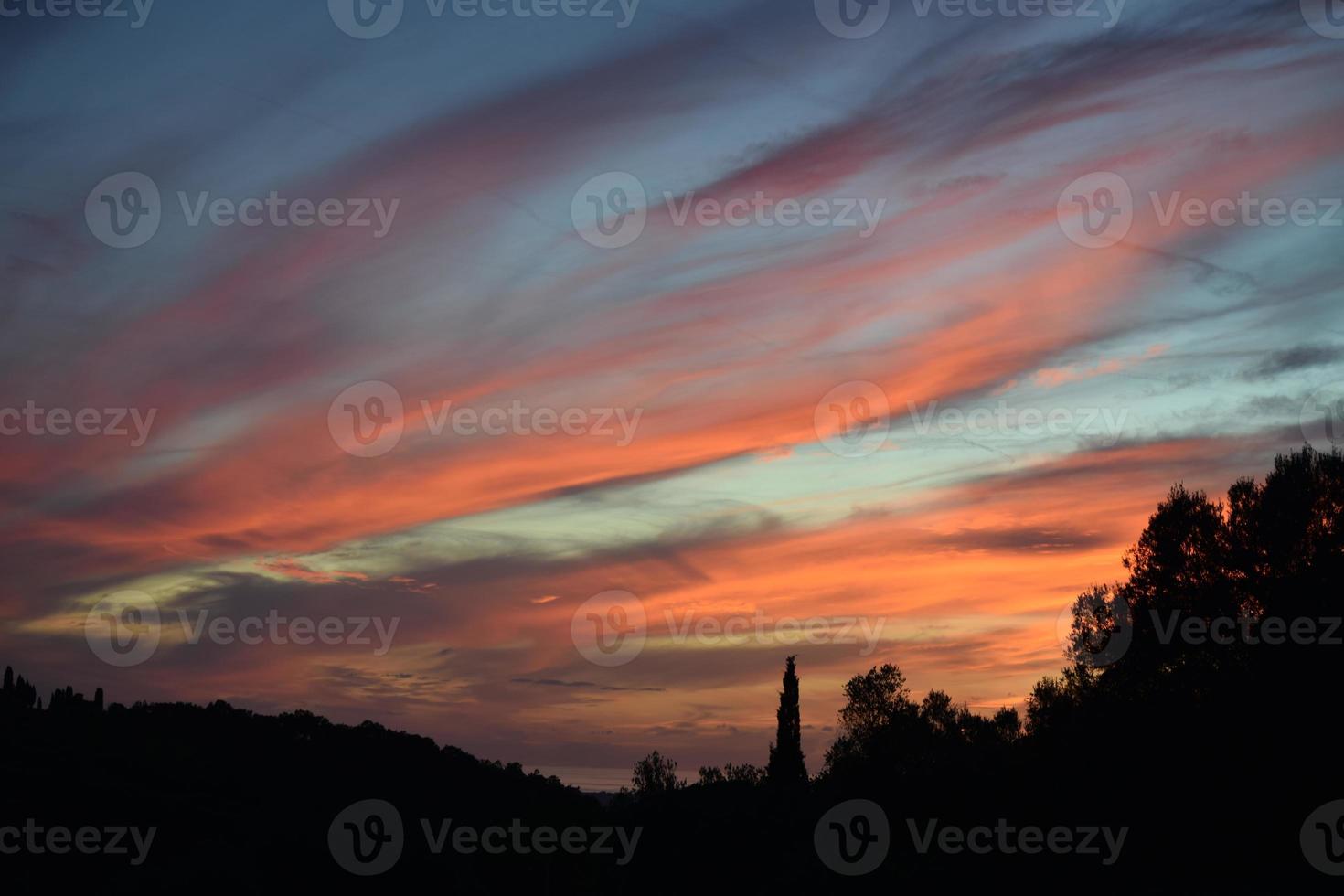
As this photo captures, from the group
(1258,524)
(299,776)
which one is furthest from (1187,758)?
(299,776)

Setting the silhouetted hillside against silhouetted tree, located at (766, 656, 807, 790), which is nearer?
the silhouetted hillside

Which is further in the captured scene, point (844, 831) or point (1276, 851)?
point (844, 831)

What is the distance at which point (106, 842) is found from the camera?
8369cm

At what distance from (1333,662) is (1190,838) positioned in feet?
43.2

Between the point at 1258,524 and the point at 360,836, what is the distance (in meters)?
73.8

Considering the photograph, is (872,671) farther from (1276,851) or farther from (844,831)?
(1276,851)

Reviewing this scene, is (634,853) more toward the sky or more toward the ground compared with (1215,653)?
more toward the ground

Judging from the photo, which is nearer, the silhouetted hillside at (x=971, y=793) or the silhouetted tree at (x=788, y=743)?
the silhouetted hillside at (x=971, y=793)

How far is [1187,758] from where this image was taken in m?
58.1

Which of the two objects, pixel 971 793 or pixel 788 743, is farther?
pixel 788 743

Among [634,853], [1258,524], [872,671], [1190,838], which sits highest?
[1258,524]

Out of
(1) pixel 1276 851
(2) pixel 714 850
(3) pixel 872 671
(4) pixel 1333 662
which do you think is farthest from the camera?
(3) pixel 872 671

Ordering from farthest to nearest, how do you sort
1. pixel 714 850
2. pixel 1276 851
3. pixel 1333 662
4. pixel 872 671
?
pixel 872 671
pixel 714 850
pixel 1333 662
pixel 1276 851

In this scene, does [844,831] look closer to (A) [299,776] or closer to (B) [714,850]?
(B) [714,850]
